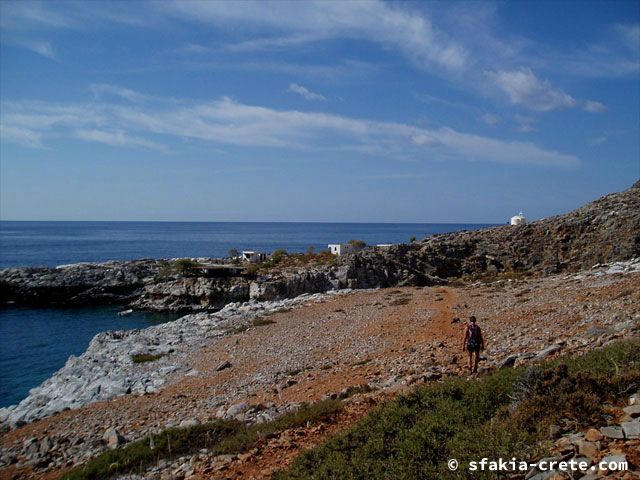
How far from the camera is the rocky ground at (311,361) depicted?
37.4 ft

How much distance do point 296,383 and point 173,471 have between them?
6678 mm

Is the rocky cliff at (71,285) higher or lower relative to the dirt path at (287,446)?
lower

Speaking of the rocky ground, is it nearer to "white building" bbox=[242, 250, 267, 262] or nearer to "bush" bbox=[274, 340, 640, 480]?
"bush" bbox=[274, 340, 640, 480]

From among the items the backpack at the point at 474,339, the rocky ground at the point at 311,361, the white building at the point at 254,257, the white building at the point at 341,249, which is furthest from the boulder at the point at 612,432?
the white building at the point at 254,257

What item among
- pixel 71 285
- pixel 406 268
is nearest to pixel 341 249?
pixel 406 268

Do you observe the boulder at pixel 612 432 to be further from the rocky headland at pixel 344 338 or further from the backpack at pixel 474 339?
the backpack at pixel 474 339

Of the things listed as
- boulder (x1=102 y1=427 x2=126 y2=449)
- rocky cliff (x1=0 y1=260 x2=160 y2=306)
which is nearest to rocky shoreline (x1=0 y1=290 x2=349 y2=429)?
boulder (x1=102 y1=427 x2=126 y2=449)

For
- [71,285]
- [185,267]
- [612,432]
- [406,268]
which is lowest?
[71,285]

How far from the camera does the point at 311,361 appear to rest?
60.3ft

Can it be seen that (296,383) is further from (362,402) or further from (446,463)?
(446,463)

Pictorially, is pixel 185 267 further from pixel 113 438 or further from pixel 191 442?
pixel 191 442

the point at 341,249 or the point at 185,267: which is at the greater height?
the point at 341,249

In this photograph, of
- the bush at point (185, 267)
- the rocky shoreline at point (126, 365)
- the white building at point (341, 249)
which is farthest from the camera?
the white building at point (341, 249)

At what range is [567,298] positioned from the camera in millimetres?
20875
